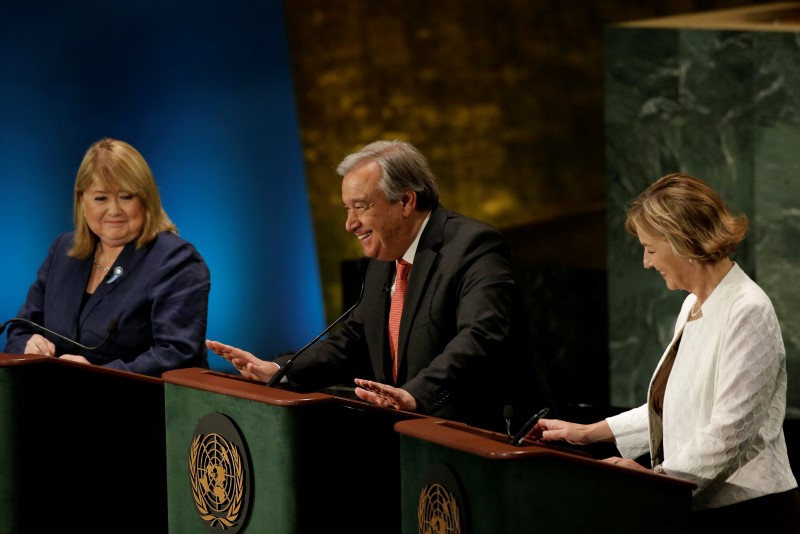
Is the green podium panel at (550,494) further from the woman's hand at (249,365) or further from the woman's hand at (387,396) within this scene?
the woman's hand at (249,365)

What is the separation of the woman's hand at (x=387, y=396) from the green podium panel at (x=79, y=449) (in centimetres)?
73

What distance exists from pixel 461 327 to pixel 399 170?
49 cm

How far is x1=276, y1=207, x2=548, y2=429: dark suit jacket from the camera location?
3.01 m

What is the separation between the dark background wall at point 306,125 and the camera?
5.98m

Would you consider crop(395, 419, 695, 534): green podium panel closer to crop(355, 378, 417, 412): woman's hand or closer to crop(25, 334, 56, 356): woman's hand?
crop(355, 378, 417, 412): woman's hand

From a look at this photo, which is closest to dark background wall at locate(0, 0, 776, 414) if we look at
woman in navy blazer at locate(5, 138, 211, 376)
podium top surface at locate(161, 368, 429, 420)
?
woman in navy blazer at locate(5, 138, 211, 376)

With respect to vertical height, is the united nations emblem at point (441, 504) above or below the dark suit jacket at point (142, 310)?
below

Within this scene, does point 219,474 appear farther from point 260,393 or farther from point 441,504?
point 441,504

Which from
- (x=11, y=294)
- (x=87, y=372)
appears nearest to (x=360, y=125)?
(x=11, y=294)

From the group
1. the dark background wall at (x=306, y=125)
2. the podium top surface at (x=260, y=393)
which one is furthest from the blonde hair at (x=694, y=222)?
the dark background wall at (x=306, y=125)

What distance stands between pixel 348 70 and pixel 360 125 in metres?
0.32

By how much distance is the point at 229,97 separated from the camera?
638 centimetres

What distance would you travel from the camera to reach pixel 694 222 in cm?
240

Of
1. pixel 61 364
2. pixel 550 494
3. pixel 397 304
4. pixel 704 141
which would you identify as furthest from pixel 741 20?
pixel 550 494
